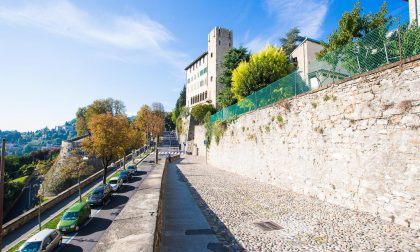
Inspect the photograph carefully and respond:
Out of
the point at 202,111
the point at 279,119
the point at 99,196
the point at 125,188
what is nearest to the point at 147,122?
the point at 202,111

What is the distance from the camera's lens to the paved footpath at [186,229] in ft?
24.3

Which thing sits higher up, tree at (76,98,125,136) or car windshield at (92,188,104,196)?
tree at (76,98,125,136)

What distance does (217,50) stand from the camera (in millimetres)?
55594

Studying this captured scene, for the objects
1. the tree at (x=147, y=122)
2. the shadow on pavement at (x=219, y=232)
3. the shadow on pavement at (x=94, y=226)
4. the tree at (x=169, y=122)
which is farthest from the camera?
the tree at (x=169, y=122)

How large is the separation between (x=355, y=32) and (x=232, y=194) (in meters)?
15.2

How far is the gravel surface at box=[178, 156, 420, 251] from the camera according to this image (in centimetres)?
693

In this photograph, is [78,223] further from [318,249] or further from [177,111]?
[177,111]

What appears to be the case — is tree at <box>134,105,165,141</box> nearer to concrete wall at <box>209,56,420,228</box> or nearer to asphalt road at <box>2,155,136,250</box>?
asphalt road at <box>2,155,136,250</box>

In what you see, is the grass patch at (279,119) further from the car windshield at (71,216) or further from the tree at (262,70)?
the car windshield at (71,216)

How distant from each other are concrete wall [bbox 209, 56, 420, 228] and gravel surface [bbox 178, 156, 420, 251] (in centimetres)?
72

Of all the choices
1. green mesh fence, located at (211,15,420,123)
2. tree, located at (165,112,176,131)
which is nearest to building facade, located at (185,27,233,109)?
tree, located at (165,112,176,131)

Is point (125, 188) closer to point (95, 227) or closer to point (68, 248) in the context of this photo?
Result: point (95, 227)

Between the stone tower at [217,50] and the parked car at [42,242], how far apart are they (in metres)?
44.8

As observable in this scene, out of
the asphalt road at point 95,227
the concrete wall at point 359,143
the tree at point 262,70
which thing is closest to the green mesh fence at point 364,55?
the concrete wall at point 359,143
